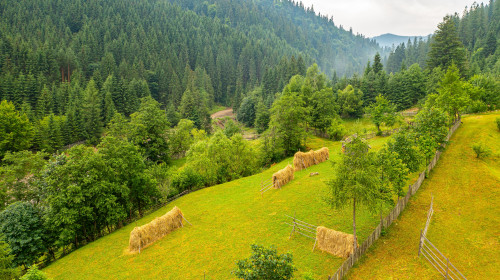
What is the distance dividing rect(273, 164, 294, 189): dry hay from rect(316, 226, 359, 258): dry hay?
44.2ft

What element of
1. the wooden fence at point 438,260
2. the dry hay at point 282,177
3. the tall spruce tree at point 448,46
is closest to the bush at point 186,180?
the dry hay at point 282,177

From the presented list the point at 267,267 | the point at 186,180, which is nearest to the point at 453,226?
the point at 267,267

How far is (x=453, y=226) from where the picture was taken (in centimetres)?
2389

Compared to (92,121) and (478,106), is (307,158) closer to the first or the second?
(478,106)

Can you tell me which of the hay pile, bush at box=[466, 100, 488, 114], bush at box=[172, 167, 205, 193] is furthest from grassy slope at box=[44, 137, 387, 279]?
bush at box=[466, 100, 488, 114]

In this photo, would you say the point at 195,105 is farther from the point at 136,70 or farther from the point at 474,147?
the point at 474,147

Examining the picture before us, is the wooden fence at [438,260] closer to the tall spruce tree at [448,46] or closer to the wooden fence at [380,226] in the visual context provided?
the wooden fence at [380,226]

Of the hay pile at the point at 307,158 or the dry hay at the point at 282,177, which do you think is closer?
the dry hay at the point at 282,177

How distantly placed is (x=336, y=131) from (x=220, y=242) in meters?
47.4

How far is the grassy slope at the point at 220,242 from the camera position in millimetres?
21547

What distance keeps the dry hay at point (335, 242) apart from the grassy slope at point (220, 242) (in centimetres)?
60

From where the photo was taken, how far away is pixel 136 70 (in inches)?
5012

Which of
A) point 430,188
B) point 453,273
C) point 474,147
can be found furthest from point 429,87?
point 453,273

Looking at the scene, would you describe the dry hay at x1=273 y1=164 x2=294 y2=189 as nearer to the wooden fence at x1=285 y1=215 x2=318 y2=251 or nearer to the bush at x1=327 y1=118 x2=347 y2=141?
the wooden fence at x1=285 y1=215 x2=318 y2=251
